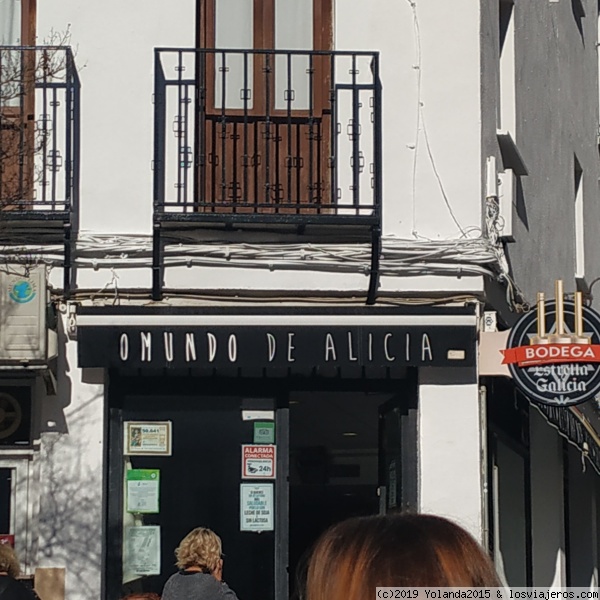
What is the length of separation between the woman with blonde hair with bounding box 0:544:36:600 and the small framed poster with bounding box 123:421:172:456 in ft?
7.33

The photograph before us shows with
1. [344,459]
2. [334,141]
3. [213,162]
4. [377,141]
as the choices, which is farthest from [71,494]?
[377,141]

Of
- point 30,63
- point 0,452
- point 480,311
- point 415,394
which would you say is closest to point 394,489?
point 415,394

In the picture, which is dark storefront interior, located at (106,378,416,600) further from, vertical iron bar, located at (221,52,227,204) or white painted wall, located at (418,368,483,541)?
vertical iron bar, located at (221,52,227,204)

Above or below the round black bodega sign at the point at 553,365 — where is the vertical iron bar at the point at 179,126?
above

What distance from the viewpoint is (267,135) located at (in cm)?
1024

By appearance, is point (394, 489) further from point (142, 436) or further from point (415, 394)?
point (142, 436)

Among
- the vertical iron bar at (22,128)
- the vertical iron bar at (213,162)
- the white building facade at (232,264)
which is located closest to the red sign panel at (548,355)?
the white building facade at (232,264)

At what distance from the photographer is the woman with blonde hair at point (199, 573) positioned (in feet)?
28.9

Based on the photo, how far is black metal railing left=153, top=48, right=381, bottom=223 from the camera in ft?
33.3

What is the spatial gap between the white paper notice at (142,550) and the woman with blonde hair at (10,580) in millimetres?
2090

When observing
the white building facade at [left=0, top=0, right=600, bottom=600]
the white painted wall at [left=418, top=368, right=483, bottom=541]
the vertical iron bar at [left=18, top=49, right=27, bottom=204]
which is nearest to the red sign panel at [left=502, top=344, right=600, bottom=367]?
the white building facade at [left=0, top=0, right=600, bottom=600]

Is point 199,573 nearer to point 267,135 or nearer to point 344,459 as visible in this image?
point 267,135

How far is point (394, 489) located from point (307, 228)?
6.72ft

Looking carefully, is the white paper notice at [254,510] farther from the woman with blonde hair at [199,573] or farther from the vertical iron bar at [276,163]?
the vertical iron bar at [276,163]
